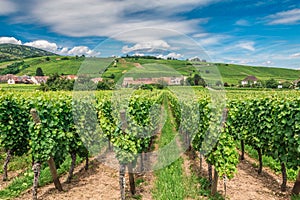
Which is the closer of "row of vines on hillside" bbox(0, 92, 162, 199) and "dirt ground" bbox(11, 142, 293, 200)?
"row of vines on hillside" bbox(0, 92, 162, 199)

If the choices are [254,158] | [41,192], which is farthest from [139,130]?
[254,158]

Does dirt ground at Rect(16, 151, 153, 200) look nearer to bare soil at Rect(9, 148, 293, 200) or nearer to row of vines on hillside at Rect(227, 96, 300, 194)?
bare soil at Rect(9, 148, 293, 200)

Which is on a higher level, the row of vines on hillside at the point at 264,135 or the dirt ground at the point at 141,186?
the row of vines on hillside at the point at 264,135

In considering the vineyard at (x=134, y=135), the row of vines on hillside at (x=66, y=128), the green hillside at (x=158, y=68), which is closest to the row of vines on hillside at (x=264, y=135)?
the vineyard at (x=134, y=135)

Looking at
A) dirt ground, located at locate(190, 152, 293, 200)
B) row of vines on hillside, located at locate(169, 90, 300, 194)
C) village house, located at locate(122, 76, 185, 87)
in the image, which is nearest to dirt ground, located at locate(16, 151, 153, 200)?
row of vines on hillside, located at locate(169, 90, 300, 194)

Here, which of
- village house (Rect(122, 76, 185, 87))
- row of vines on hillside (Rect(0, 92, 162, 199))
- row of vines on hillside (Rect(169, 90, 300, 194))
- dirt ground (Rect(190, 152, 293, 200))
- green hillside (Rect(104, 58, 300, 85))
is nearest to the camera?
row of vines on hillside (Rect(169, 90, 300, 194))

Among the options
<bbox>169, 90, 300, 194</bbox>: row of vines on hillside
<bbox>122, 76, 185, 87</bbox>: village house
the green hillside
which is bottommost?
<bbox>169, 90, 300, 194</bbox>: row of vines on hillside

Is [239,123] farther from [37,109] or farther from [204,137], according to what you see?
[37,109]

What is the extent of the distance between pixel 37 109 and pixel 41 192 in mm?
2437

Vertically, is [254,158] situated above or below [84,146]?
below

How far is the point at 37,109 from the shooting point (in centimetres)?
686

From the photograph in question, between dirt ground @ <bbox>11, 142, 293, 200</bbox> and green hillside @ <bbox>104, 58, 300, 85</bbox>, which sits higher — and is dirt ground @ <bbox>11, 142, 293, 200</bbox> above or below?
below

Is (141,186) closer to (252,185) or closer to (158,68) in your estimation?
Result: (252,185)

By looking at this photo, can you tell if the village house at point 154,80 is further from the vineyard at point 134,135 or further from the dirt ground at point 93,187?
the dirt ground at point 93,187
